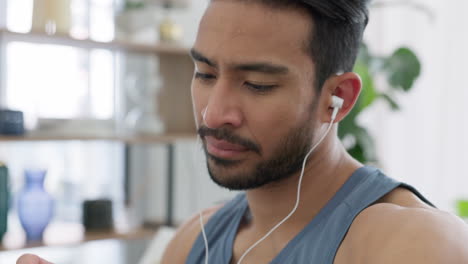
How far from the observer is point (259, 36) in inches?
44.9

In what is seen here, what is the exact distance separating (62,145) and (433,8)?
2.07 metres

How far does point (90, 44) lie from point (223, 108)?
1.92 m

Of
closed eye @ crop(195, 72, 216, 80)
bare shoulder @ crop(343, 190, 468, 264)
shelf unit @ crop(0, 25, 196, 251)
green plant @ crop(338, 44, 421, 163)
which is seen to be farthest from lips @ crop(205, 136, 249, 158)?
shelf unit @ crop(0, 25, 196, 251)

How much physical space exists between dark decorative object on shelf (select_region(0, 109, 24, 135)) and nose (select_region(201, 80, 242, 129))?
1.77 meters

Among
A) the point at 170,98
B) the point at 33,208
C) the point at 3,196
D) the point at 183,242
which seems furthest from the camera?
the point at 170,98

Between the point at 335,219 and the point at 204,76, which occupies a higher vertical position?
the point at 204,76

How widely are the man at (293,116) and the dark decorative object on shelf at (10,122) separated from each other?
1.64 meters

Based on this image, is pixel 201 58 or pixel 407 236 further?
pixel 201 58

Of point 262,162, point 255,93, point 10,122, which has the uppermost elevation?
point 255,93

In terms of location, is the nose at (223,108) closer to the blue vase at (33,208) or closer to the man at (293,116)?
the man at (293,116)

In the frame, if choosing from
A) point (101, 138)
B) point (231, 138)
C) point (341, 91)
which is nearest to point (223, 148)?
point (231, 138)

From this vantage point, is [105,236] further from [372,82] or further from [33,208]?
[372,82]

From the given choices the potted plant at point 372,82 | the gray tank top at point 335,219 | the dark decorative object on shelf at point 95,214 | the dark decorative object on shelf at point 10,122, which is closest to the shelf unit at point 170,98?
the dark decorative object on shelf at point 95,214

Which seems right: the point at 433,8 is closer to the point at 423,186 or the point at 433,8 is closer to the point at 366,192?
the point at 423,186
